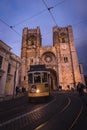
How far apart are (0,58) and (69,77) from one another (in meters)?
20.2

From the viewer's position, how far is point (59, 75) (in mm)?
32031

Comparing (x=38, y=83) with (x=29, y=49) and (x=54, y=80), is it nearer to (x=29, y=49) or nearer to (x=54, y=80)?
(x=54, y=80)

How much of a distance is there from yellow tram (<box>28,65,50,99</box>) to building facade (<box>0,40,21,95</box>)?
7.95 metres

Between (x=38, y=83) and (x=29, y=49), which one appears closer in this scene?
(x=38, y=83)

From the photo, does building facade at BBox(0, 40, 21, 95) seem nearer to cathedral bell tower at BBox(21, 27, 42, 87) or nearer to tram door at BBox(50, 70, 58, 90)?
cathedral bell tower at BBox(21, 27, 42, 87)

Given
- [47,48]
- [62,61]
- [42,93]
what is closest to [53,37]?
[47,48]

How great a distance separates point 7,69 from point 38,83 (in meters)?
9.95

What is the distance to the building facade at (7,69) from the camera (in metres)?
17.1

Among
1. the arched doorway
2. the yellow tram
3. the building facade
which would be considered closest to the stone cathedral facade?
the arched doorway

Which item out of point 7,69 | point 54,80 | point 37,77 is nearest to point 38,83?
point 37,77

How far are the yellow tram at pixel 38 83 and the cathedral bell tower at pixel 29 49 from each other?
21.9 metres

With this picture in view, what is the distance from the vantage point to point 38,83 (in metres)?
10.1

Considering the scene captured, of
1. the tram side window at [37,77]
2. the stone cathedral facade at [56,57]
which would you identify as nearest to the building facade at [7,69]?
the tram side window at [37,77]

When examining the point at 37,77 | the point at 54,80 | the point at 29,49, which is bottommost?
the point at 37,77
